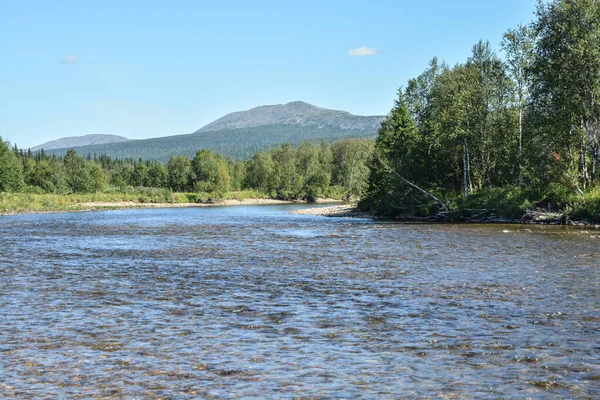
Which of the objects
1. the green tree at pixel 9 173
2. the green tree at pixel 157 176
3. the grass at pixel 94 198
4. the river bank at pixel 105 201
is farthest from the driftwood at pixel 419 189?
the green tree at pixel 157 176

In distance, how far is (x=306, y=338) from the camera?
1378 centimetres

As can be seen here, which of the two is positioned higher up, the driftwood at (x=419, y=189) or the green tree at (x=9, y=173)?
the green tree at (x=9, y=173)

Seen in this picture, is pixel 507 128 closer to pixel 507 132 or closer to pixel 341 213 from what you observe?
pixel 507 132

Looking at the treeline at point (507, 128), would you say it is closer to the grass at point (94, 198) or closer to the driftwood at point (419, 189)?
the driftwood at point (419, 189)

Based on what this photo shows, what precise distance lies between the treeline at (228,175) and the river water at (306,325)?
121 meters

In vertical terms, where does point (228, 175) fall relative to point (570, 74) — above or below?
below

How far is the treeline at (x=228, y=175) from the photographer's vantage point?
5901 inches

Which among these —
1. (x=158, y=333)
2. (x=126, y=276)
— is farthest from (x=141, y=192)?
(x=158, y=333)

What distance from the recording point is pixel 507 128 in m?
60.2

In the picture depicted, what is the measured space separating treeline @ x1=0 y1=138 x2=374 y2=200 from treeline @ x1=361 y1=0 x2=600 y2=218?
7552 cm

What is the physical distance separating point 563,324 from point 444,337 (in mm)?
3341

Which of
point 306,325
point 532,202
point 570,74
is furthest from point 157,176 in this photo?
point 306,325

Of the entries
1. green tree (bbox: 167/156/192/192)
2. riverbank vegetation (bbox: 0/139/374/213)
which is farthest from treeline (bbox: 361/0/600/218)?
green tree (bbox: 167/156/192/192)

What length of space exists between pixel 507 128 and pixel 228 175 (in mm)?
124810
